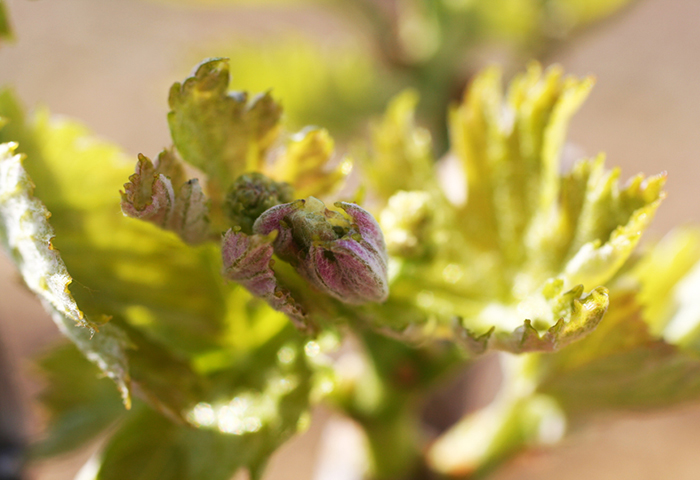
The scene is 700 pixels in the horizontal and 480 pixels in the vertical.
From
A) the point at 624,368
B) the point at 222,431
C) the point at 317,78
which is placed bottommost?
the point at 222,431

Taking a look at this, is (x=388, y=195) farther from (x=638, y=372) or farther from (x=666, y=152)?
(x=666, y=152)

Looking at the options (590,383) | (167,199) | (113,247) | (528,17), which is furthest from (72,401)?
(528,17)

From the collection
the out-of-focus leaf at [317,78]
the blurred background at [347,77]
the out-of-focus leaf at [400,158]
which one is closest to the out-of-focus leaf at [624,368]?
the out-of-focus leaf at [400,158]

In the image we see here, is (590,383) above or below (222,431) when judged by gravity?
above

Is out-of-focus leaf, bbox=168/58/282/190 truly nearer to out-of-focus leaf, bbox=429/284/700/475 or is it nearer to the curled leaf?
the curled leaf

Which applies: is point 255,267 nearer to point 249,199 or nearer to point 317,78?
point 249,199

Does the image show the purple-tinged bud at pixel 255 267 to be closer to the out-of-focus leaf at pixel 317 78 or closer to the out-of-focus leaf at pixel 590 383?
the out-of-focus leaf at pixel 590 383

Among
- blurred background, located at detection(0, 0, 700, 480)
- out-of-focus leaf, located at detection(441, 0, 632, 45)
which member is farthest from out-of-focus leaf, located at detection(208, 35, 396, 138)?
out-of-focus leaf, located at detection(441, 0, 632, 45)
